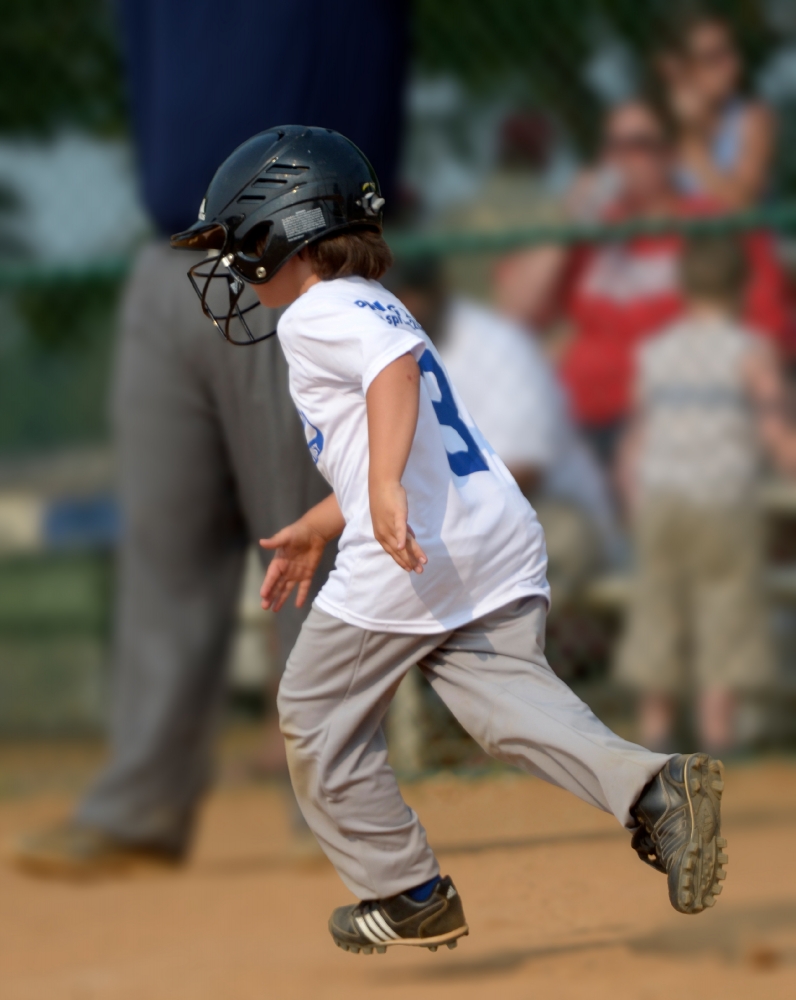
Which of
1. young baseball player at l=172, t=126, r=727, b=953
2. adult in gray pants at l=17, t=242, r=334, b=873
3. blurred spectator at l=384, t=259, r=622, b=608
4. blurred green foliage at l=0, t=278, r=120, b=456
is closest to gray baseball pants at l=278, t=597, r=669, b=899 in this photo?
young baseball player at l=172, t=126, r=727, b=953

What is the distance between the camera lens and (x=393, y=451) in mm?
1911

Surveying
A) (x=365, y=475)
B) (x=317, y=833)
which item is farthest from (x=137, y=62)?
(x=317, y=833)

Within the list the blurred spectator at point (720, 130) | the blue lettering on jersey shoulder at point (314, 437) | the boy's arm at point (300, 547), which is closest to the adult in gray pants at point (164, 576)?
the boy's arm at point (300, 547)

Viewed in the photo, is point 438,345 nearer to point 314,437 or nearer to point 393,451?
point 314,437

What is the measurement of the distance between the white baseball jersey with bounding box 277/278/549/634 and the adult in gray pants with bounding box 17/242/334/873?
3.50ft

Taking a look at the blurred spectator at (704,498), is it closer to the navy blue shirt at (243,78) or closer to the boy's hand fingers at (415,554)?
the navy blue shirt at (243,78)

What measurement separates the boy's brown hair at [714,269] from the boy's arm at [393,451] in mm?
3022

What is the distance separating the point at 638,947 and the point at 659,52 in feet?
11.9

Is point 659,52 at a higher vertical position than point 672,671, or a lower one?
higher

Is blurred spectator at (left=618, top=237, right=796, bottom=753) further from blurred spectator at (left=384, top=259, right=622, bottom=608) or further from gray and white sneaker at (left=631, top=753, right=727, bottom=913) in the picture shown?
gray and white sneaker at (left=631, top=753, right=727, bottom=913)

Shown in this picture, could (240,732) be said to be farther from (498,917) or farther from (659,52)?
(659,52)

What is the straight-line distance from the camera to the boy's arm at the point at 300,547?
2.28 m

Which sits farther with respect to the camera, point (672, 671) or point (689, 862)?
point (672, 671)

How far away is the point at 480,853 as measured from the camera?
3074 mm
